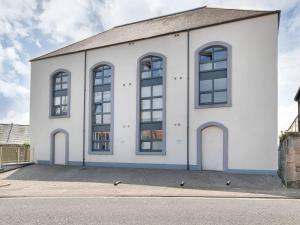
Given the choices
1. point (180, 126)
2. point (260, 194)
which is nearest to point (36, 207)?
point (260, 194)

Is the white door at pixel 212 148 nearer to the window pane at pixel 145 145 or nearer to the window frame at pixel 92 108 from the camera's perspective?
the window pane at pixel 145 145

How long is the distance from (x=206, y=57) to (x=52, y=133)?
43.4 feet

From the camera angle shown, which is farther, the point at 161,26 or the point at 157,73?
the point at 161,26

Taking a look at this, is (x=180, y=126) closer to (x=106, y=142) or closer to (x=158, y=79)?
(x=158, y=79)

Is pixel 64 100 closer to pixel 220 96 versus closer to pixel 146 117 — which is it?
pixel 146 117

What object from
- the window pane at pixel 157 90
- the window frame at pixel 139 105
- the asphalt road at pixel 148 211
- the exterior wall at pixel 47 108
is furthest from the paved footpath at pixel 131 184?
the window pane at pixel 157 90

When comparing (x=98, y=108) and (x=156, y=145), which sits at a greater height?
(x=98, y=108)

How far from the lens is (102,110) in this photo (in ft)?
76.6

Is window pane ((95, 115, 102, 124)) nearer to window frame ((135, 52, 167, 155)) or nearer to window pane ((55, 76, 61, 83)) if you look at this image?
window frame ((135, 52, 167, 155))

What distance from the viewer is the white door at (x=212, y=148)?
18828 millimetres

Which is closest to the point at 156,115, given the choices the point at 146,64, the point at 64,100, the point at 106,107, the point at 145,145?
the point at 145,145

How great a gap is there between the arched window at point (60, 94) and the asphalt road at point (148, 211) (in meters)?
14.6

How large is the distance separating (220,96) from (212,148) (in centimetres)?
313

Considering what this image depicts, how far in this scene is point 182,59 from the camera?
20.4 metres
